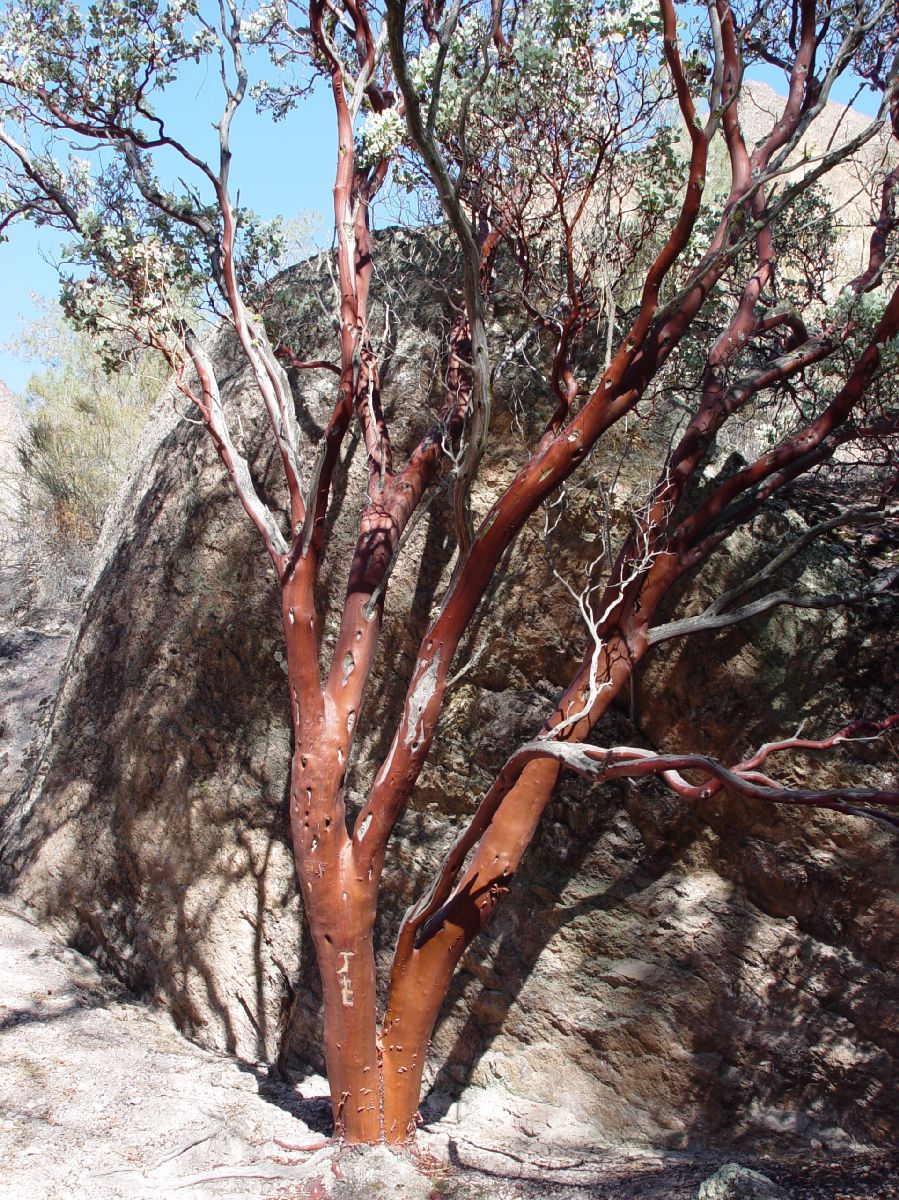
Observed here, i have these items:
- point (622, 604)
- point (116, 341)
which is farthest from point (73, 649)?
point (622, 604)

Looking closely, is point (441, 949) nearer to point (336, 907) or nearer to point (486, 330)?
point (336, 907)

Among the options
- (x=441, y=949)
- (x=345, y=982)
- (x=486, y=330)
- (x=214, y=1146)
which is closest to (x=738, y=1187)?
(x=441, y=949)

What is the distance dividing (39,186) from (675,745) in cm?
548

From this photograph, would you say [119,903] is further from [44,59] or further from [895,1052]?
[44,59]

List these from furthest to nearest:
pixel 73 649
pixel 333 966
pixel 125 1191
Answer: pixel 73 649 < pixel 333 966 < pixel 125 1191

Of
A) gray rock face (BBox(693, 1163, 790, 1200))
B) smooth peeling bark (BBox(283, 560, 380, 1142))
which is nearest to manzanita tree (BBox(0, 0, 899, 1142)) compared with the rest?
smooth peeling bark (BBox(283, 560, 380, 1142))

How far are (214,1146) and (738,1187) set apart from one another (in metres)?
2.54

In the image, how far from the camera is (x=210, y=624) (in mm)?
6785

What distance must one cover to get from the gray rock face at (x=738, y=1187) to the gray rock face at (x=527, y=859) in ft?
4.16

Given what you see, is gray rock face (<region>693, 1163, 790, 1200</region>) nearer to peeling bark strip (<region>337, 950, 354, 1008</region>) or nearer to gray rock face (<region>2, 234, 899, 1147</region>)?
gray rock face (<region>2, 234, 899, 1147</region>)

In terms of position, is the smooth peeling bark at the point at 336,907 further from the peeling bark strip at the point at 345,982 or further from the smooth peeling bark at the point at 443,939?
the smooth peeling bark at the point at 443,939

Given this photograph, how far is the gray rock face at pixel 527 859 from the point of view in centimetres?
508

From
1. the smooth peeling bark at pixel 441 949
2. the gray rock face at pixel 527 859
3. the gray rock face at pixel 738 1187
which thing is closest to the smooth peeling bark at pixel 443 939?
the smooth peeling bark at pixel 441 949

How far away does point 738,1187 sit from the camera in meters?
3.79
